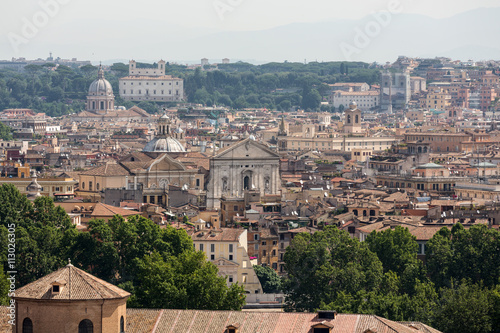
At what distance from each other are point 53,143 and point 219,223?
70.3 metres

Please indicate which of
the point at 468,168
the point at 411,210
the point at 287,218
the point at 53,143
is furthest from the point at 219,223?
the point at 53,143

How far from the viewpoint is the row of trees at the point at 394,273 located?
44094mm

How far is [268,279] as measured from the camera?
57.8 metres

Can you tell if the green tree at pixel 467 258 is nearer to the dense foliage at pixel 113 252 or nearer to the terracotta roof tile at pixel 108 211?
the dense foliage at pixel 113 252

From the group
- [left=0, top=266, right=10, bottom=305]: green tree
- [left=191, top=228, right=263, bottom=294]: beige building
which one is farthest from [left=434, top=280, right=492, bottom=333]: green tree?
[left=191, top=228, right=263, bottom=294]: beige building

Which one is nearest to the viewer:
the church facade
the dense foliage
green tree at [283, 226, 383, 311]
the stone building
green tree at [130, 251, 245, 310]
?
the stone building

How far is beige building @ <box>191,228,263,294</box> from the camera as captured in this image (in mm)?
57312

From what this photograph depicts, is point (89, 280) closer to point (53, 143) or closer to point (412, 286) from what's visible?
point (412, 286)

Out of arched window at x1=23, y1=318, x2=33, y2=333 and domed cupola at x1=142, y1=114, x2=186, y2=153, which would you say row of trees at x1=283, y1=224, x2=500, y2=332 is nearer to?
arched window at x1=23, y1=318, x2=33, y2=333

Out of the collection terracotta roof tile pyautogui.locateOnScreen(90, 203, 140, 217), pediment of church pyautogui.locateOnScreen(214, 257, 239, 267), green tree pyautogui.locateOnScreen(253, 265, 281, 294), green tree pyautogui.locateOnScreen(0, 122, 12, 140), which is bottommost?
green tree pyautogui.locateOnScreen(253, 265, 281, 294)

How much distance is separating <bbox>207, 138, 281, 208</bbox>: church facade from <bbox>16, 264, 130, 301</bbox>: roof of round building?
5225cm

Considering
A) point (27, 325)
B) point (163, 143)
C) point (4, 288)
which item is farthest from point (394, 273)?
point (163, 143)

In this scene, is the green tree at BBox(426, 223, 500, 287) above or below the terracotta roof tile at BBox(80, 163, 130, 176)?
below

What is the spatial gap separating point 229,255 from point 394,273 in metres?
9.84
